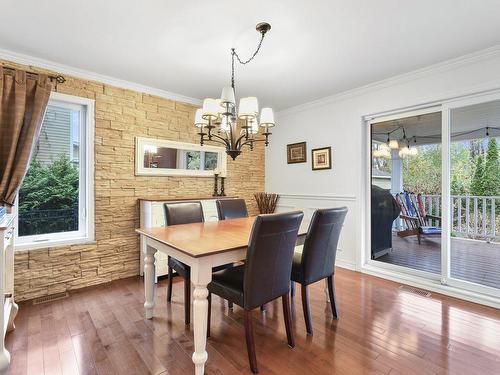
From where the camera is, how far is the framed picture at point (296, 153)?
423cm

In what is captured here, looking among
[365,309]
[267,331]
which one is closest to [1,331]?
[267,331]

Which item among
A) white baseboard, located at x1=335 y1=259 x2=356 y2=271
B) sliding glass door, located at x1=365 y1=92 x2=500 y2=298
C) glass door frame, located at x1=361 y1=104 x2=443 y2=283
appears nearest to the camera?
sliding glass door, located at x1=365 y1=92 x2=500 y2=298

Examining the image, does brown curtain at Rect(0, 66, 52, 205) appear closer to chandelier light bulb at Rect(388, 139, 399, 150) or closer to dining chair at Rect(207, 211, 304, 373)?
dining chair at Rect(207, 211, 304, 373)

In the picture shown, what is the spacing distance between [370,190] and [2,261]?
3.79m

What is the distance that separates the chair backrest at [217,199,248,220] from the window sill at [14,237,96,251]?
1.52m

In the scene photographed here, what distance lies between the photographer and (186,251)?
1.58 metres

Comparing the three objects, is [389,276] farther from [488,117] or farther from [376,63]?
[376,63]

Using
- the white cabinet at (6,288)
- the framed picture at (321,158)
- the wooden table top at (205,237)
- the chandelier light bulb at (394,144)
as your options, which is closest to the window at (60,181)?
the white cabinet at (6,288)

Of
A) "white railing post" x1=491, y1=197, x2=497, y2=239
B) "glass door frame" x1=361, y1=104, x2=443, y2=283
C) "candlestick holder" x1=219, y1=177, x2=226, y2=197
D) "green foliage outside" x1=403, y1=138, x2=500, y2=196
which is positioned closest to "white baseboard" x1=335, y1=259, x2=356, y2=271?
"glass door frame" x1=361, y1=104, x2=443, y2=283

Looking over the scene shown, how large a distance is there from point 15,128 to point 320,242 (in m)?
2.94

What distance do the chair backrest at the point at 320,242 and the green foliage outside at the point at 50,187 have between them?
9.01 ft

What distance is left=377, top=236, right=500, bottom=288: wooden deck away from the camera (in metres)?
2.93

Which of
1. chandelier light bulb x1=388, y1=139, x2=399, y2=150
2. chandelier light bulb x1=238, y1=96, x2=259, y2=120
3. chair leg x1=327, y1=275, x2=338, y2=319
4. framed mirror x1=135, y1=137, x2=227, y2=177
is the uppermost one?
chandelier light bulb x1=238, y1=96, x2=259, y2=120

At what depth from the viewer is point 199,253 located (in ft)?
5.02
